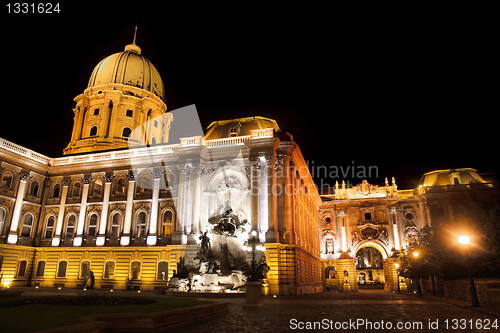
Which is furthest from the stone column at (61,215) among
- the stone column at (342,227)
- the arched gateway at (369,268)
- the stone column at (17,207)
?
the arched gateway at (369,268)

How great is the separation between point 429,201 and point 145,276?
4196 cm

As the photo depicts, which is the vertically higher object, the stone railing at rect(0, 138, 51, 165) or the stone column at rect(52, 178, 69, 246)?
the stone railing at rect(0, 138, 51, 165)

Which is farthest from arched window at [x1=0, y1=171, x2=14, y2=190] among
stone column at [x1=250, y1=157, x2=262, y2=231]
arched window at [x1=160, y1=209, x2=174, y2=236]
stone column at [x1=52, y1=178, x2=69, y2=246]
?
stone column at [x1=250, y1=157, x2=262, y2=231]

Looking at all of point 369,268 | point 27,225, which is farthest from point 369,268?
point 27,225

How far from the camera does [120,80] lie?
53.1 metres

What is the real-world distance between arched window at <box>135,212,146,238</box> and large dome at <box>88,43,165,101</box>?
77.5 ft

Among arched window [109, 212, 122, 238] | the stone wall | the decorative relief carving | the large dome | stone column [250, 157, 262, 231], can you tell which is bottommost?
the stone wall

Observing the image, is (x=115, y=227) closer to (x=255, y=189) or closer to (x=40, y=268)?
(x=40, y=268)

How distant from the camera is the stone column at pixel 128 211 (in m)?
37.7

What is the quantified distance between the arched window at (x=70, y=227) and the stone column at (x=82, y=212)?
1.21 metres

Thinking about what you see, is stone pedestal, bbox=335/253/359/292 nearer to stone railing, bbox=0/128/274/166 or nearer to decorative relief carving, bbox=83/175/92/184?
stone railing, bbox=0/128/274/166

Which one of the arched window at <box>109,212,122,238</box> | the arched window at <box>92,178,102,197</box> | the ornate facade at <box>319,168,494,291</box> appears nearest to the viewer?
the arched window at <box>109,212,122,238</box>

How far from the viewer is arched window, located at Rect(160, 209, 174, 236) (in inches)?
1465

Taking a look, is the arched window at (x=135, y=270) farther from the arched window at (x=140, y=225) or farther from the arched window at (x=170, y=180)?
the arched window at (x=170, y=180)
